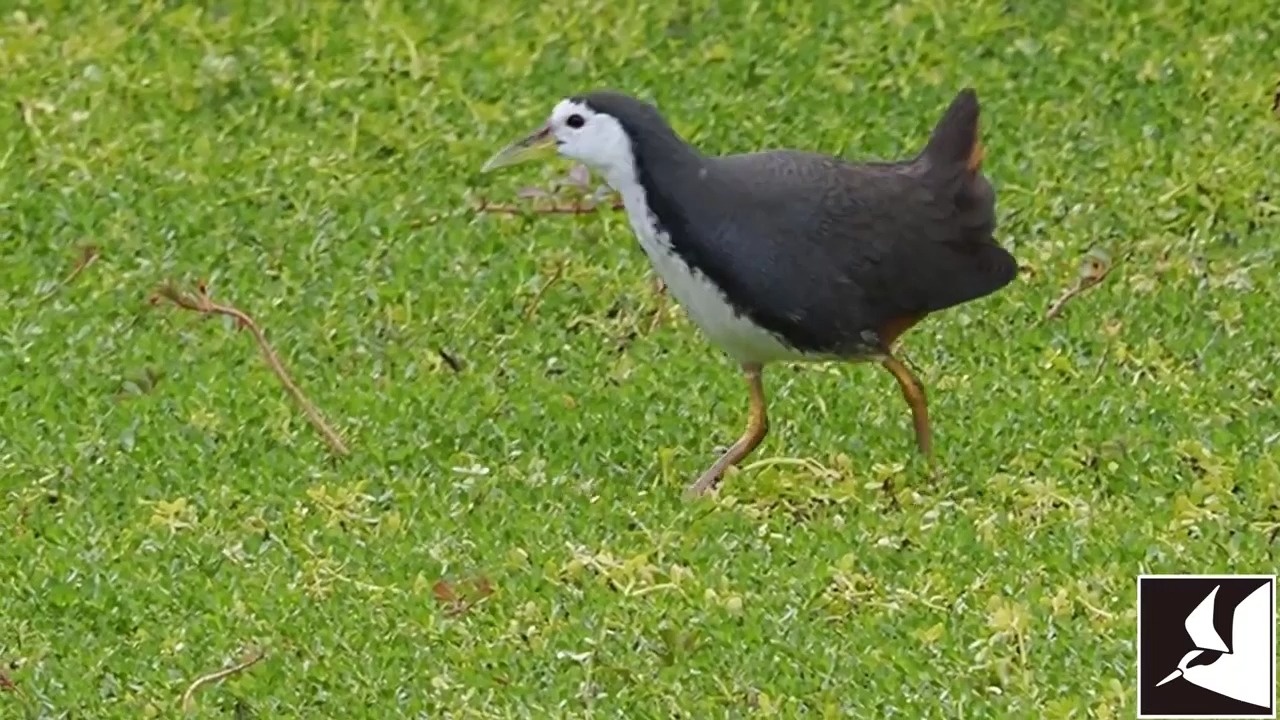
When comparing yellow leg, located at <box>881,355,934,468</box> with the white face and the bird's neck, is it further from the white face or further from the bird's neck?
the white face

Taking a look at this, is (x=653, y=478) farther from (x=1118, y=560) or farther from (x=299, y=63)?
(x=299, y=63)

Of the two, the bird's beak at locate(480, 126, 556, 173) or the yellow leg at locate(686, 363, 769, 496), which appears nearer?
the yellow leg at locate(686, 363, 769, 496)

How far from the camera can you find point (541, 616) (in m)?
6.89

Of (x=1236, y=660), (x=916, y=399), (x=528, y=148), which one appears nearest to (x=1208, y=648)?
(x=1236, y=660)

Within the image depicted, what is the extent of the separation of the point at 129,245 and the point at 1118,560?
3.79m

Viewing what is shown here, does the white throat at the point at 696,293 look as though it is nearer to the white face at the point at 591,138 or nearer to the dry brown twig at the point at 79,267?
the white face at the point at 591,138

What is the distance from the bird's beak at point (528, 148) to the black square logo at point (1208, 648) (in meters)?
2.11

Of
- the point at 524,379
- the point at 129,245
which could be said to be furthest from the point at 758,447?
the point at 129,245

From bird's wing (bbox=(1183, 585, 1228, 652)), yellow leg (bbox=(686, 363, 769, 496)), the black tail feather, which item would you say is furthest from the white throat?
bird's wing (bbox=(1183, 585, 1228, 652))

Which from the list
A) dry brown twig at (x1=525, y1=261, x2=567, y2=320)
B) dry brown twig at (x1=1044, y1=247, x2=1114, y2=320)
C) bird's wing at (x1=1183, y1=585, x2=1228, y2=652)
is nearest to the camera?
bird's wing at (x1=1183, y1=585, x2=1228, y2=652)

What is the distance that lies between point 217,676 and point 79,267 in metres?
2.93

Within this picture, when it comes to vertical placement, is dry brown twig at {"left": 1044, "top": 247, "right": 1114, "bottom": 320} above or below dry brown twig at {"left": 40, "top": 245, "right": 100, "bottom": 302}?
below

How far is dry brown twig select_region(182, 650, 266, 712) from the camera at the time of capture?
652cm

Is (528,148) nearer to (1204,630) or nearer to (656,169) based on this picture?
(656,169)
